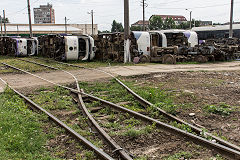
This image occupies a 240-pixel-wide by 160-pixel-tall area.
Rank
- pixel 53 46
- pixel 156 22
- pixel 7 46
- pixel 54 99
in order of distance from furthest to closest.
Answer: pixel 156 22 < pixel 7 46 < pixel 53 46 < pixel 54 99

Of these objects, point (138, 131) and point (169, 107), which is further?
point (169, 107)

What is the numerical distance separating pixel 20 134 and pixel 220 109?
4.49m

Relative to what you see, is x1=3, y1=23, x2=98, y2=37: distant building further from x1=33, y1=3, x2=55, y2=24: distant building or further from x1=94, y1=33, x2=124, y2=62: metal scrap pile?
x1=33, y1=3, x2=55, y2=24: distant building

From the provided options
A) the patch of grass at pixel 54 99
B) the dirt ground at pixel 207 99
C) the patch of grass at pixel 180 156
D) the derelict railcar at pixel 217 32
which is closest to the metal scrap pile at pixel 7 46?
the dirt ground at pixel 207 99

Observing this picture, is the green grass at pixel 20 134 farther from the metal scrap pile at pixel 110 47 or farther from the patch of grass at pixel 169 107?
the metal scrap pile at pixel 110 47

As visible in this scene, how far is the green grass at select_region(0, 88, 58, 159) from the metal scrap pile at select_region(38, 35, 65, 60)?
1320cm

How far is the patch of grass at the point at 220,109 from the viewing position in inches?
240

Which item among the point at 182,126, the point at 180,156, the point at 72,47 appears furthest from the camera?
the point at 72,47

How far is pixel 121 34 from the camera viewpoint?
19078 millimetres

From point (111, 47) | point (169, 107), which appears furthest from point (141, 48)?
point (169, 107)

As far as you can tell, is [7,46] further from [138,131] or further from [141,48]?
[138,131]

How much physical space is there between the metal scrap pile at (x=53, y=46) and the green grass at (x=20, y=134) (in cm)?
1320

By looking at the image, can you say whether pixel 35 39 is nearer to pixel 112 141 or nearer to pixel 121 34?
pixel 121 34

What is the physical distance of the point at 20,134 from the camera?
16.1 ft
